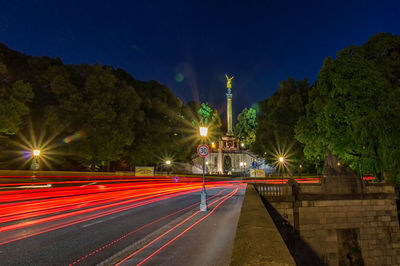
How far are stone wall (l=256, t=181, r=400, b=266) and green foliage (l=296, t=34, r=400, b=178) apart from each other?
2815 millimetres

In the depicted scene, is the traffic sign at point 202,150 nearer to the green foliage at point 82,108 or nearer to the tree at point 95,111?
the green foliage at point 82,108

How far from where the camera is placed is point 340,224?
52.6 feet

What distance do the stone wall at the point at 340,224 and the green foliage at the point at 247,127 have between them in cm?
6922

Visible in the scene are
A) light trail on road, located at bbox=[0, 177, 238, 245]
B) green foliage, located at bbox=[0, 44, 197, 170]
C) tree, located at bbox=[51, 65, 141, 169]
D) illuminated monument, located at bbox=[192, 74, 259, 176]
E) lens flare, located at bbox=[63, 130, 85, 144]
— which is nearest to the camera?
light trail on road, located at bbox=[0, 177, 238, 245]

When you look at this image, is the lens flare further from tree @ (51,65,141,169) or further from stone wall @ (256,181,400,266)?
stone wall @ (256,181,400,266)

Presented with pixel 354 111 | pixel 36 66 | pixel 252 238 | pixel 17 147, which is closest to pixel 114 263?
pixel 252 238

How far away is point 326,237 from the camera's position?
15648 millimetres

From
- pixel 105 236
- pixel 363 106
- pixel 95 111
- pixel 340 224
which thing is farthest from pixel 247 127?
pixel 105 236

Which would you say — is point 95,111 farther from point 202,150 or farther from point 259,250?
point 259,250

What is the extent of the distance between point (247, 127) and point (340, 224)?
72805mm

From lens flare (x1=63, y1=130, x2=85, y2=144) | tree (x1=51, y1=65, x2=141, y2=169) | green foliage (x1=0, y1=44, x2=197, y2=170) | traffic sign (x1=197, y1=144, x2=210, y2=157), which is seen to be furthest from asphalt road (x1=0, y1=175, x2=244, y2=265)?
tree (x1=51, y1=65, x2=141, y2=169)

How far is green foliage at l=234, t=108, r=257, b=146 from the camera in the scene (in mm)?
86500

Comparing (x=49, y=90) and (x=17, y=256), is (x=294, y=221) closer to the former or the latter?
(x=17, y=256)

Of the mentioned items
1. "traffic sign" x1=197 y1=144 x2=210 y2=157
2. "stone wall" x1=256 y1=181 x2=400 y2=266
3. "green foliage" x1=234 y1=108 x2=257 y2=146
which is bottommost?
"stone wall" x1=256 y1=181 x2=400 y2=266
